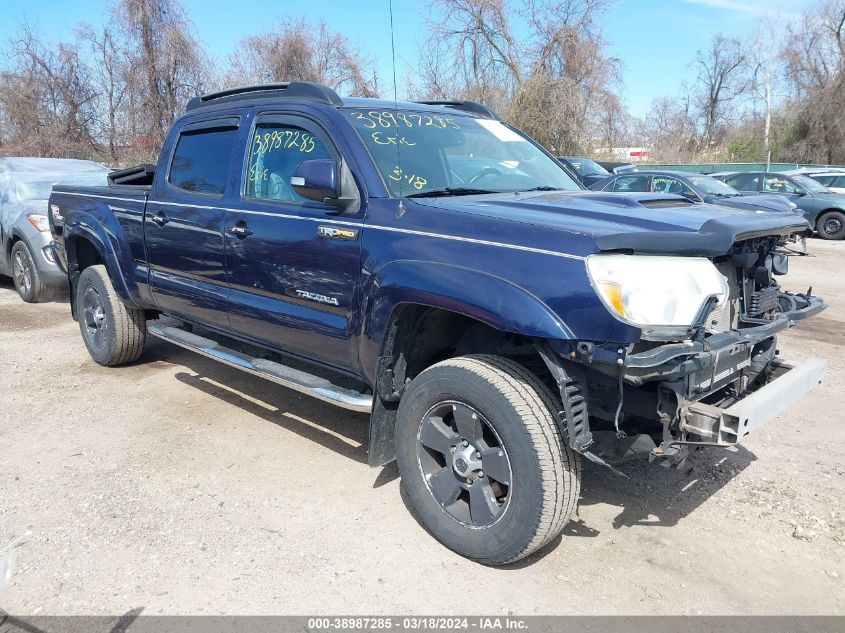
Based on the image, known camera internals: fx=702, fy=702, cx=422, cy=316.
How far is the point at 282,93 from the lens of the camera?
4270 millimetres

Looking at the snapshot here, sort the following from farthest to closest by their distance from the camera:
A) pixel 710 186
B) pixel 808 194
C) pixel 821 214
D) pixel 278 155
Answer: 1. pixel 808 194
2. pixel 821 214
3. pixel 710 186
4. pixel 278 155

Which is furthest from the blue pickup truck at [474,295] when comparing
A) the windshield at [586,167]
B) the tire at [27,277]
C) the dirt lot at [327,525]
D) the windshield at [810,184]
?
the windshield at [810,184]

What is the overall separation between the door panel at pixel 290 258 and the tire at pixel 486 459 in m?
0.63

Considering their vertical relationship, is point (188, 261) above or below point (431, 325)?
above

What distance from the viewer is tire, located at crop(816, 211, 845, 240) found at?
631 inches

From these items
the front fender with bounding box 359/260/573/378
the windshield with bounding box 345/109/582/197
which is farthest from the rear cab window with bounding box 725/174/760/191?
the front fender with bounding box 359/260/573/378

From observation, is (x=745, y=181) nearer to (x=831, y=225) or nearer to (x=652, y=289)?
(x=831, y=225)

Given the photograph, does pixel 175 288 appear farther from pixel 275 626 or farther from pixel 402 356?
pixel 275 626

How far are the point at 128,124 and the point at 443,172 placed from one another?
65.8 ft

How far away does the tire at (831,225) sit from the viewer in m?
16.0

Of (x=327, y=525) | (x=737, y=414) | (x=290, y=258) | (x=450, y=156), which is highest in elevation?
(x=450, y=156)

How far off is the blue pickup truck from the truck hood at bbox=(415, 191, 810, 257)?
0.01 metres

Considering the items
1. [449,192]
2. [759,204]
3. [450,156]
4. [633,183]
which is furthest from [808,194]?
[449,192]

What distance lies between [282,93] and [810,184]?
16532 mm
